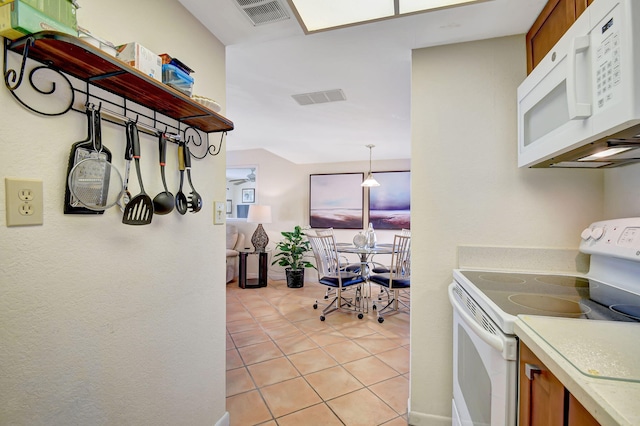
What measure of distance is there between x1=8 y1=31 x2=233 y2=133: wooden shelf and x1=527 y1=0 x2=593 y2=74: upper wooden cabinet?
4.74ft

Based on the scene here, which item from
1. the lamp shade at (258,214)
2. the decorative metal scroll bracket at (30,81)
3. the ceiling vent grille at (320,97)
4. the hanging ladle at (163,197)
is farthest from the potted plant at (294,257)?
the decorative metal scroll bracket at (30,81)

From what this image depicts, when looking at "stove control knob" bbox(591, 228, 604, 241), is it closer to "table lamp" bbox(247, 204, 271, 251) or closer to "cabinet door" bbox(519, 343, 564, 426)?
"cabinet door" bbox(519, 343, 564, 426)

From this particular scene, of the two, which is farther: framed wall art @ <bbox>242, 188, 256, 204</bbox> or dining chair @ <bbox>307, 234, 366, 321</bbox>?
framed wall art @ <bbox>242, 188, 256, 204</bbox>

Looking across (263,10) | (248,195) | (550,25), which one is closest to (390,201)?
(248,195)

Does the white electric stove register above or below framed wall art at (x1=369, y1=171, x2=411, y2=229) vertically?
below

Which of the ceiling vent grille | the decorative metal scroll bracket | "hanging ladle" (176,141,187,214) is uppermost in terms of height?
the ceiling vent grille

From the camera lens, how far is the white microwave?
2.47 feet

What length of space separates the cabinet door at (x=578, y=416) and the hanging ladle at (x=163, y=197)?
135 cm

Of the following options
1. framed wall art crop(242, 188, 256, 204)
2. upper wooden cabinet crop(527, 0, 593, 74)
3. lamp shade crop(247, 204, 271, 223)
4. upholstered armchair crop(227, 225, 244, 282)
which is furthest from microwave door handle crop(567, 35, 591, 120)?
framed wall art crop(242, 188, 256, 204)

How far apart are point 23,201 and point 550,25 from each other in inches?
80.0

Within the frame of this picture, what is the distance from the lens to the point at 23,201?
794mm

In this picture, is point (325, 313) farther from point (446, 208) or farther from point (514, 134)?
point (514, 134)

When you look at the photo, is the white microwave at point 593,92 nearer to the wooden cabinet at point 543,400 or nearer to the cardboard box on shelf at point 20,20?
the wooden cabinet at point 543,400

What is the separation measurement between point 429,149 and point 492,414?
128 cm
